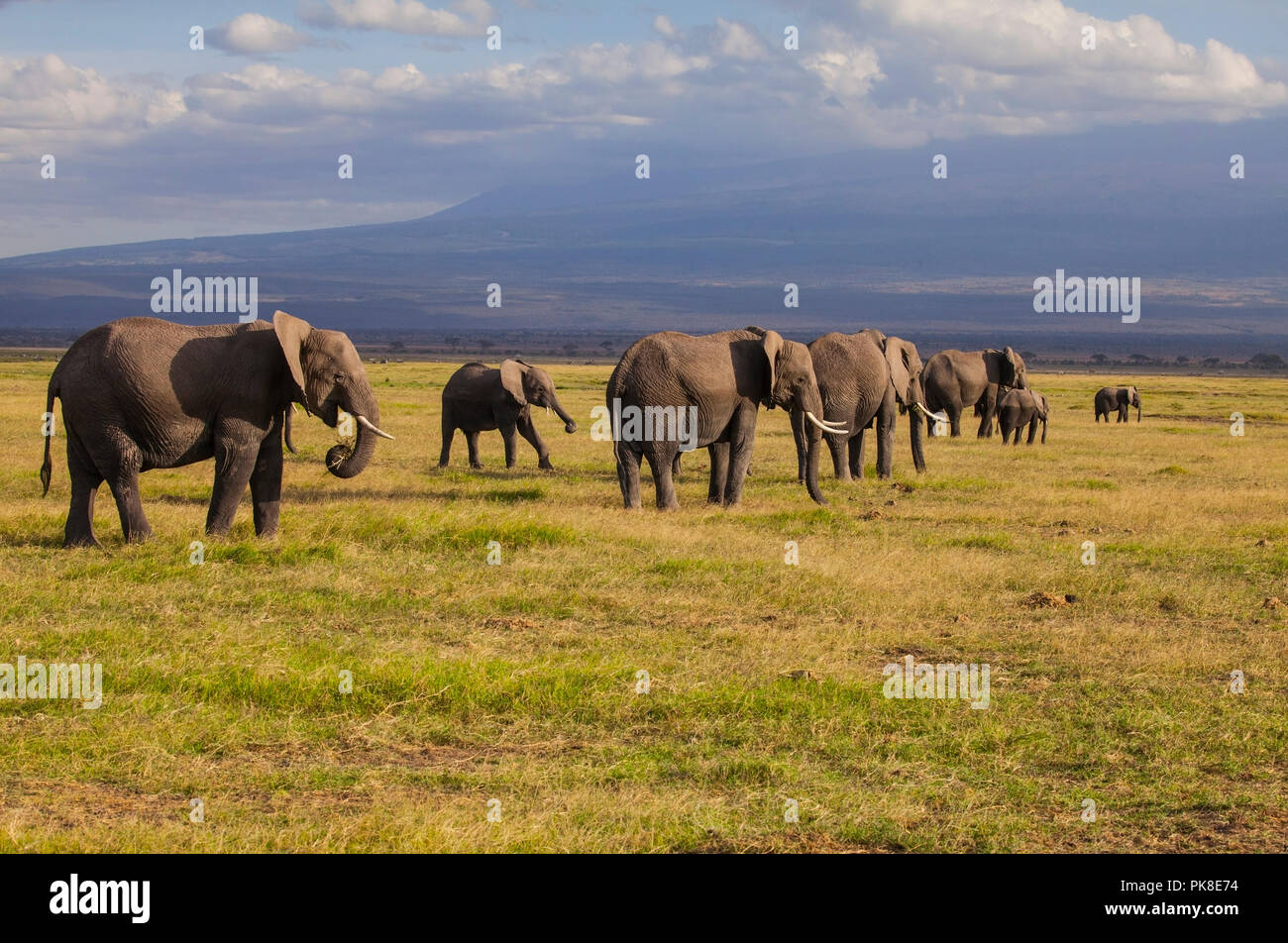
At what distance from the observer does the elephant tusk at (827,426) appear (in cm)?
1982

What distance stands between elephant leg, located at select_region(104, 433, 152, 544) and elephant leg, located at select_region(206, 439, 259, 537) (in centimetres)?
69

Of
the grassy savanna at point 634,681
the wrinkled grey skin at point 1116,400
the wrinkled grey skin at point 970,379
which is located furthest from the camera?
the wrinkled grey skin at point 1116,400

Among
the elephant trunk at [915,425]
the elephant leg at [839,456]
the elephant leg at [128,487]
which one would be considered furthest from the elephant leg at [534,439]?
the elephant leg at [128,487]

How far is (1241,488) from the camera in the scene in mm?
23438

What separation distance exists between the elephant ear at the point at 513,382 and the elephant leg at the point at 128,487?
11177 mm

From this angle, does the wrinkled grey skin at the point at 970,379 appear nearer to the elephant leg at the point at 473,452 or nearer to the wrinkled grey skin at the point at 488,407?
the wrinkled grey skin at the point at 488,407

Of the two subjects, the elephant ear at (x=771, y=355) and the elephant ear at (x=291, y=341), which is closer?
the elephant ear at (x=291, y=341)

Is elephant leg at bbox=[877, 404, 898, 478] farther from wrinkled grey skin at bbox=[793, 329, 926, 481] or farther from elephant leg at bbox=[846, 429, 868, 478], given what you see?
elephant leg at bbox=[846, 429, 868, 478]

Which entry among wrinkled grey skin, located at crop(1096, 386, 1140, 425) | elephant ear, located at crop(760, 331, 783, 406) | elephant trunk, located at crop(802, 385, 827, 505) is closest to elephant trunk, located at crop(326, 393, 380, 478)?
elephant ear, located at crop(760, 331, 783, 406)

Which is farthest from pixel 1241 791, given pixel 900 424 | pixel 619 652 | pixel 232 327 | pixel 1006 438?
pixel 900 424

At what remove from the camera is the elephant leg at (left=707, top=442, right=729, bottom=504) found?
19609 millimetres

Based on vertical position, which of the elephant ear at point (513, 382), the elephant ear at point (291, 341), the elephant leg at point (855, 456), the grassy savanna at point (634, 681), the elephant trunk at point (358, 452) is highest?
the elephant ear at point (291, 341)

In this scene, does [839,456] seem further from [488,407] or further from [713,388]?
[488,407]
